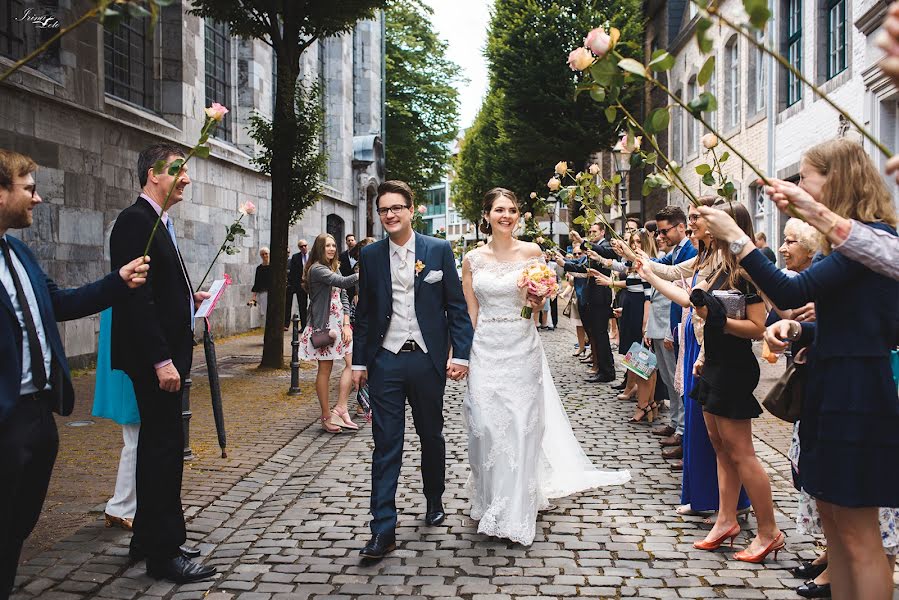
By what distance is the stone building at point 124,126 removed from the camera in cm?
1105

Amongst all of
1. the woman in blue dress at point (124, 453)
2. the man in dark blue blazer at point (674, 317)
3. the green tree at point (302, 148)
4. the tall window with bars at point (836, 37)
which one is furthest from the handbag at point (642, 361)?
the tall window with bars at point (836, 37)

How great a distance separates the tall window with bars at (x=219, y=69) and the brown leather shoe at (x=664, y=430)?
13.0 m

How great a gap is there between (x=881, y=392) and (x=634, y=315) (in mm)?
7070

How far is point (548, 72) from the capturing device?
29.6 meters

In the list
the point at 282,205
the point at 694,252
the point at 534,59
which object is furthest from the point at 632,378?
the point at 534,59

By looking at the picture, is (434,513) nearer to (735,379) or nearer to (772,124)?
(735,379)

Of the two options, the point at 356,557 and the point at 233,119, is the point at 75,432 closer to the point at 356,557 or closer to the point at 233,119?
the point at 356,557

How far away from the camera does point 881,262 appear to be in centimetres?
288

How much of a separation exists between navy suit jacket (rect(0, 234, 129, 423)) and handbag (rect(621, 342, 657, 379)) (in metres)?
5.65

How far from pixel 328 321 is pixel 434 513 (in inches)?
142

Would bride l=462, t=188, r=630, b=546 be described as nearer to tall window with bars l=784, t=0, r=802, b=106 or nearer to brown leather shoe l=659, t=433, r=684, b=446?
brown leather shoe l=659, t=433, r=684, b=446

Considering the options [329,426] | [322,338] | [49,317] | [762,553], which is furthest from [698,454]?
[322,338]

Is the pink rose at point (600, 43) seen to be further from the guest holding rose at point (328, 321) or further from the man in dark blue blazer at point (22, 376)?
the guest holding rose at point (328, 321)

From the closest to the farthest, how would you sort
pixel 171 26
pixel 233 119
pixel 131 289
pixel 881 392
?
pixel 881 392 < pixel 131 289 < pixel 171 26 < pixel 233 119
